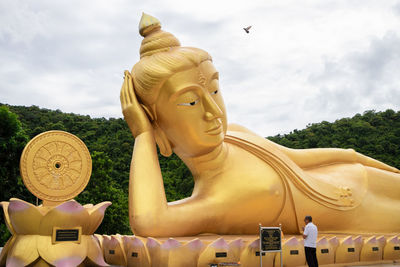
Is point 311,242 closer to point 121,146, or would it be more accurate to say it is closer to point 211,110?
point 211,110

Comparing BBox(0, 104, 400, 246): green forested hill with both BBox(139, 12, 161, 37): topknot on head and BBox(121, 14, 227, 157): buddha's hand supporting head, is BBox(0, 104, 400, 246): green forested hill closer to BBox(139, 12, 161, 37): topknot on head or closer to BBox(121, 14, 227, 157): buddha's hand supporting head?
BBox(139, 12, 161, 37): topknot on head

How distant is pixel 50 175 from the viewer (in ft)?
21.9

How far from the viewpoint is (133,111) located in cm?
727

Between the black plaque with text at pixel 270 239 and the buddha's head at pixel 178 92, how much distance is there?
1911mm

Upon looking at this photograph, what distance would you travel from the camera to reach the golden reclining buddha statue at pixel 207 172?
6.98 metres

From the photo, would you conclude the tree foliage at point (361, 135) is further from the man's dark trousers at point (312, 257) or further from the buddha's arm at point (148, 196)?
the buddha's arm at point (148, 196)

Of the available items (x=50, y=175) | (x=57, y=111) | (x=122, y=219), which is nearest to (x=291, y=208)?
(x=50, y=175)

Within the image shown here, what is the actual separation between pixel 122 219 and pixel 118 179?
4011 mm

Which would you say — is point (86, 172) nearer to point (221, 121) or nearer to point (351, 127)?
point (221, 121)

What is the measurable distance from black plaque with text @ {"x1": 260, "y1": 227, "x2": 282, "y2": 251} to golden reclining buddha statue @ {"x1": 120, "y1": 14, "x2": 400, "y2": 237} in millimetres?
1248

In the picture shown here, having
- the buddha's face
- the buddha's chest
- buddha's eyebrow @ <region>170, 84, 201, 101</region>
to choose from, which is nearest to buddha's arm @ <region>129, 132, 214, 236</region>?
the buddha's face

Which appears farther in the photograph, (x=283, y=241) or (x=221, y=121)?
(x=221, y=121)

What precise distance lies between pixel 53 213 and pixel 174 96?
8.88 ft

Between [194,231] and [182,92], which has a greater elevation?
[182,92]
